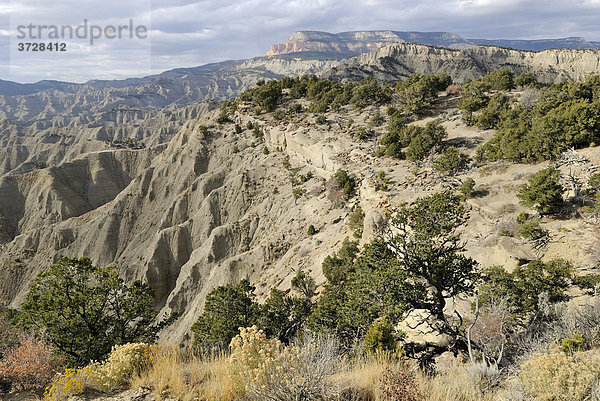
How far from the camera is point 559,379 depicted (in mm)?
5844

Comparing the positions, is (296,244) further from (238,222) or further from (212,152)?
(212,152)

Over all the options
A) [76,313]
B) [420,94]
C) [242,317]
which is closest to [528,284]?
[242,317]

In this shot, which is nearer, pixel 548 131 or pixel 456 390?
pixel 456 390

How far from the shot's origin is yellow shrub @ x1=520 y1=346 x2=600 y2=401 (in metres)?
5.75

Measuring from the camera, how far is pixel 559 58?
396 ft

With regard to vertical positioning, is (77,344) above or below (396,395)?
below

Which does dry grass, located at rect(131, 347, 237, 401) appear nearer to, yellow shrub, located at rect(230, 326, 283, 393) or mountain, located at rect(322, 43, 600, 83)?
yellow shrub, located at rect(230, 326, 283, 393)

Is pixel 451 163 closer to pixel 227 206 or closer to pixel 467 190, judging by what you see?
pixel 467 190

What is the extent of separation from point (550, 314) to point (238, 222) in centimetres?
3542

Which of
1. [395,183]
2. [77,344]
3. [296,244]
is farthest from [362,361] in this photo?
[296,244]

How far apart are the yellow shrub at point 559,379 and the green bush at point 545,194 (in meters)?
14.8

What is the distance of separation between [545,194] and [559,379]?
15.8 metres

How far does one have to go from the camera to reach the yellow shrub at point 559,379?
5754mm

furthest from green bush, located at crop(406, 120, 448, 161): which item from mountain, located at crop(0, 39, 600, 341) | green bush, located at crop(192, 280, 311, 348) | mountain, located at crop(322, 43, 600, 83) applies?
mountain, located at crop(322, 43, 600, 83)
